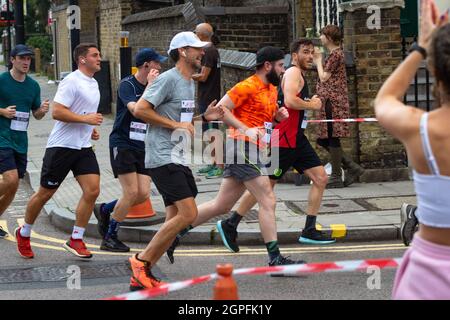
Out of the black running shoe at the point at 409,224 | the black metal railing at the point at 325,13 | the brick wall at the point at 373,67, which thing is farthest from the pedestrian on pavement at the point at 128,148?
the black metal railing at the point at 325,13

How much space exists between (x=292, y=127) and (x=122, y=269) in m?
2.08

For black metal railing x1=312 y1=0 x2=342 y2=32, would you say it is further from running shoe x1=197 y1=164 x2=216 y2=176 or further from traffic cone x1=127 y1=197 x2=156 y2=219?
traffic cone x1=127 y1=197 x2=156 y2=219

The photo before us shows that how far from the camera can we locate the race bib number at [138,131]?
848cm

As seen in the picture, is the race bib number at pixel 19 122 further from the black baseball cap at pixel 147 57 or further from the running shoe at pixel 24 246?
the black baseball cap at pixel 147 57

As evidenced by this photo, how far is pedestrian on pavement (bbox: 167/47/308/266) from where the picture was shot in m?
7.45

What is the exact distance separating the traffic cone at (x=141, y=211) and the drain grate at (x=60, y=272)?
1417 millimetres

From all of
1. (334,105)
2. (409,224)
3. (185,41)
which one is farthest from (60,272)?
(334,105)

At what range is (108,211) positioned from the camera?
28.8 feet

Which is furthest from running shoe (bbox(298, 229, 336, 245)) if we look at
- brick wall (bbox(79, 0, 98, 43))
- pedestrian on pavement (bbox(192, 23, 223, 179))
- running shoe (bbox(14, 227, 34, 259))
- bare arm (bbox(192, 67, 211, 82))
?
brick wall (bbox(79, 0, 98, 43))

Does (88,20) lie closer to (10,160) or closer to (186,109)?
(10,160)

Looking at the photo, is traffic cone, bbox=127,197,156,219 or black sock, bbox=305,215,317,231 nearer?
black sock, bbox=305,215,317,231

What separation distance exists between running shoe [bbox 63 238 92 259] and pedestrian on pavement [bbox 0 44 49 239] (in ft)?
3.74
